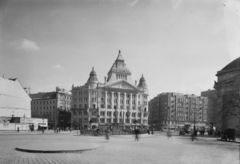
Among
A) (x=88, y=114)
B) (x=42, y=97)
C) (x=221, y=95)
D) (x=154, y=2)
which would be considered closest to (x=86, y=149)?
(x=154, y=2)

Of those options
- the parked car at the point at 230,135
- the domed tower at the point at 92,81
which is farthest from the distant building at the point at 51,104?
the parked car at the point at 230,135

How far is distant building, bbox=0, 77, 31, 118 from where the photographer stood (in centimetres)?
7900

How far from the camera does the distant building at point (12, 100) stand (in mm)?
79000

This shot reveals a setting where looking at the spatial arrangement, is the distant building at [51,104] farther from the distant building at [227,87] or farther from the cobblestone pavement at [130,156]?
the cobblestone pavement at [130,156]

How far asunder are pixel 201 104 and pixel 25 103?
87644 mm

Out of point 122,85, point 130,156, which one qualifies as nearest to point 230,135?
point 130,156

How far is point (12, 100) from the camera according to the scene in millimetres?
82062

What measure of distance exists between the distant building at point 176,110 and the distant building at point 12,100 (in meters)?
65.4

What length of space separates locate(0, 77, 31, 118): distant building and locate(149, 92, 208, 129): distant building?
65366 millimetres

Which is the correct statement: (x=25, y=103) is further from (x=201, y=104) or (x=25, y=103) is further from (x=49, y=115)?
(x=201, y=104)

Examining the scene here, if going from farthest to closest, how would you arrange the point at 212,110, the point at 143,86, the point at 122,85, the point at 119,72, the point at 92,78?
the point at 143,86 < the point at 119,72 < the point at 122,85 < the point at 92,78 < the point at 212,110

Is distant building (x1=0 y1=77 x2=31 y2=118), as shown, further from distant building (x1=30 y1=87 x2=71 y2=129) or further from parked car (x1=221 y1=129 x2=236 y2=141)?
parked car (x1=221 y1=129 x2=236 y2=141)

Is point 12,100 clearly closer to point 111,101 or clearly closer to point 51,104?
point 111,101

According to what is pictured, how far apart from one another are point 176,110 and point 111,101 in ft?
110
